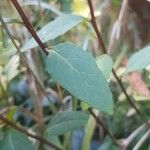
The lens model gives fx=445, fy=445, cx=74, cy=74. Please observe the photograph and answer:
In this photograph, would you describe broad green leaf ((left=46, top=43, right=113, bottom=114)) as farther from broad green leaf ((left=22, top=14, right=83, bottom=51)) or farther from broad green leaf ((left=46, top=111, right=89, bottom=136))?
broad green leaf ((left=46, top=111, right=89, bottom=136))

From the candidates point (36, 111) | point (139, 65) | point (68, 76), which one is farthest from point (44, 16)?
point (68, 76)

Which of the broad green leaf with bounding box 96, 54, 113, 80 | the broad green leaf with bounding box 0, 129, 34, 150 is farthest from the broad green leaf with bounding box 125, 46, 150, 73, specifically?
the broad green leaf with bounding box 0, 129, 34, 150

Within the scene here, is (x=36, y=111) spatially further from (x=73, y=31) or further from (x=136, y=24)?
(x=136, y=24)

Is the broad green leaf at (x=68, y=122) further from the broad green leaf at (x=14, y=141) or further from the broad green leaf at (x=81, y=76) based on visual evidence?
the broad green leaf at (x=81, y=76)

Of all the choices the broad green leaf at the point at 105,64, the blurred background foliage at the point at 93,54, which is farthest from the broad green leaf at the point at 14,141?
the broad green leaf at the point at 105,64

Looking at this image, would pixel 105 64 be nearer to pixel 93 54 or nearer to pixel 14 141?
pixel 14 141

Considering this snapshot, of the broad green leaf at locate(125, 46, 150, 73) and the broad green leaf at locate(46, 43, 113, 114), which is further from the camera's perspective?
the broad green leaf at locate(125, 46, 150, 73)

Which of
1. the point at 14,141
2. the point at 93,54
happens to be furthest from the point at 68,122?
the point at 93,54
